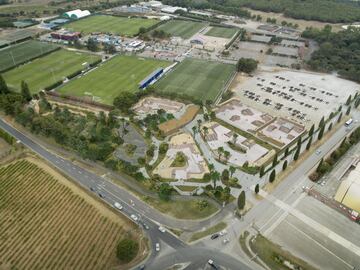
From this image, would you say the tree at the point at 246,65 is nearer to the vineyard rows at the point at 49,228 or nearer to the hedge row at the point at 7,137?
the vineyard rows at the point at 49,228

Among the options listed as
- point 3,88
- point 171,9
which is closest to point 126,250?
point 3,88

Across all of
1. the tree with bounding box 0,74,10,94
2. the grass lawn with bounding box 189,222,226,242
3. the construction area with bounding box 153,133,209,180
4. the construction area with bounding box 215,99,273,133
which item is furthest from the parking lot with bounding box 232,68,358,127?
the tree with bounding box 0,74,10,94

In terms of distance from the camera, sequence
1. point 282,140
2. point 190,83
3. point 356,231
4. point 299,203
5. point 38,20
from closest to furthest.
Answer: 1. point 356,231
2. point 299,203
3. point 282,140
4. point 190,83
5. point 38,20

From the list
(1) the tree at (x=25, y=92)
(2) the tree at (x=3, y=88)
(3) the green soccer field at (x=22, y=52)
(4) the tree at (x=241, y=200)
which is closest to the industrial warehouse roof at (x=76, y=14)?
(3) the green soccer field at (x=22, y=52)

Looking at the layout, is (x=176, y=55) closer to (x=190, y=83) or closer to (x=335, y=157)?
(x=190, y=83)

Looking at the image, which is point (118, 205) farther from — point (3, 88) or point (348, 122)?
point (348, 122)

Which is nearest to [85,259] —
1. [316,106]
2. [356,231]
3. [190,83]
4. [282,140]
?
[356,231]
